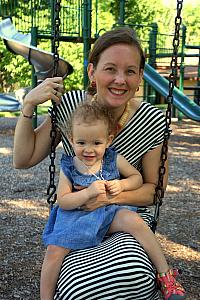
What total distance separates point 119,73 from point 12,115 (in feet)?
29.1

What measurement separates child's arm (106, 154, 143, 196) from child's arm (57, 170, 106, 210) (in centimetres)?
8

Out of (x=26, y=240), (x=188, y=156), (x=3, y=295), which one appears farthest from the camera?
(x=188, y=156)

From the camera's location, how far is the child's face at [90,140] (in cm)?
177

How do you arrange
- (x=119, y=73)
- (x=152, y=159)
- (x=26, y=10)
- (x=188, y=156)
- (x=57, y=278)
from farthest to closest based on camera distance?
1. (x=26, y=10)
2. (x=188, y=156)
3. (x=152, y=159)
4. (x=119, y=73)
5. (x=57, y=278)

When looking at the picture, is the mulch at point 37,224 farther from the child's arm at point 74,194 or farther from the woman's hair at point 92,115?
the woman's hair at point 92,115

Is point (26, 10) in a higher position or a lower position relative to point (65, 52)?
higher

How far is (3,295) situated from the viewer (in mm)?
2693

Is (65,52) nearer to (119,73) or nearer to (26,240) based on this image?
(26,240)

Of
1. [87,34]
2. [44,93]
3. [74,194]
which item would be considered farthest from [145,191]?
[87,34]

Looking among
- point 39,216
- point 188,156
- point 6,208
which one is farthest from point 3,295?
point 188,156

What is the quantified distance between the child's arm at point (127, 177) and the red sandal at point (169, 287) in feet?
1.13

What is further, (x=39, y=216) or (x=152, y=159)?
(x=39, y=216)

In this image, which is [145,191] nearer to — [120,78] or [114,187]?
[114,187]

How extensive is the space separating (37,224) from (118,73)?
2.24 meters
